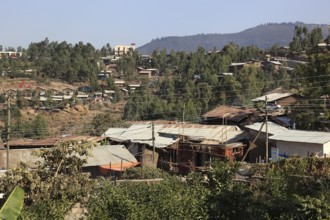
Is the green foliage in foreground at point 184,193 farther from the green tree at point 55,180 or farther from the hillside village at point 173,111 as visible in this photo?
the hillside village at point 173,111

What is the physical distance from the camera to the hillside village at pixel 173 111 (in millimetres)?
18317

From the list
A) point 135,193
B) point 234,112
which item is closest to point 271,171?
point 135,193

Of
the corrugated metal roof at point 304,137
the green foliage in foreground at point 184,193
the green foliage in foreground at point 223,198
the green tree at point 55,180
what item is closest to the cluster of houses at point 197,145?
the corrugated metal roof at point 304,137

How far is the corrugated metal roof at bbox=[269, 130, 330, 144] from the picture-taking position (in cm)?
1587

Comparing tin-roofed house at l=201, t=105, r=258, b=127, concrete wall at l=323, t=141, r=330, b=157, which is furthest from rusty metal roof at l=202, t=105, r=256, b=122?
concrete wall at l=323, t=141, r=330, b=157

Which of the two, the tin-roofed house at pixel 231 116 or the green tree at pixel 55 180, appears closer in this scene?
the green tree at pixel 55 180

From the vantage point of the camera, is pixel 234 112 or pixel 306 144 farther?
pixel 234 112

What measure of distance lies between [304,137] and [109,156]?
23.9 feet

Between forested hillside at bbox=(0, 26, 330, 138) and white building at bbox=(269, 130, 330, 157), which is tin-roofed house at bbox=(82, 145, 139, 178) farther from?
forested hillside at bbox=(0, 26, 330, 138)

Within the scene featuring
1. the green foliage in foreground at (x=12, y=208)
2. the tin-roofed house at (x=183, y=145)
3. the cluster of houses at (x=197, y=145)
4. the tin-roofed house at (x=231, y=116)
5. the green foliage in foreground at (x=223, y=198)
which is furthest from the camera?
the tin-roofed house at (x=231, y=116)

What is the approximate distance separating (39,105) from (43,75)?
12.3 meters

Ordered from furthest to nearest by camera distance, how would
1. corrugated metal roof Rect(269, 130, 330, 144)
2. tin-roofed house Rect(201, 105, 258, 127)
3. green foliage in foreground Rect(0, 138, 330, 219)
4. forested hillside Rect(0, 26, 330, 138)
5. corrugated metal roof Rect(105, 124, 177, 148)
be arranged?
tin-roofed house Rect(201, 105, 258, 127) < corrugated metal roof Rect(105, 124, 177, 148) < forested hillside Rect(0, 26, 330, 138) < corrugated metal roof Rect(269, 130, 330, 144) < green foliage in foreground Rect(0, 138, 330, 219)

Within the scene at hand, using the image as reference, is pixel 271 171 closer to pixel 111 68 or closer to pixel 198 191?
pixel 198 191

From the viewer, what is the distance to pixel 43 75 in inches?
2263
